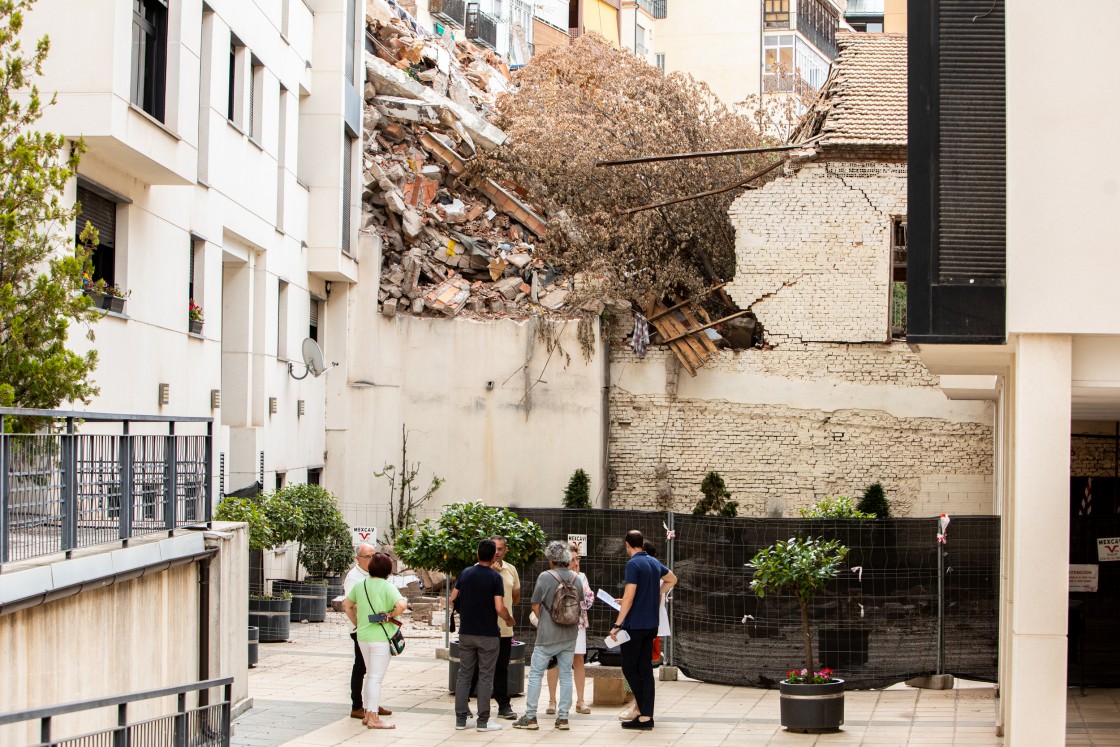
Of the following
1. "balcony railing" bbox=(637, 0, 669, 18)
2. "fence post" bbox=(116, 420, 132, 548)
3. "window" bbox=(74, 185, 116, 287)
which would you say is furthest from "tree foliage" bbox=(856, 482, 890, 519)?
"balcony railing" bbox=(637, 0, 669, 18)

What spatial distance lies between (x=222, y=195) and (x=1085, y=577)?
13012 millimetres

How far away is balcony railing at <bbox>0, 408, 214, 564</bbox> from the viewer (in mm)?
8008

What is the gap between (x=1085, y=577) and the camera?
15.3 meters

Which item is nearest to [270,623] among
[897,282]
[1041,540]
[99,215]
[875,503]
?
[99,215]

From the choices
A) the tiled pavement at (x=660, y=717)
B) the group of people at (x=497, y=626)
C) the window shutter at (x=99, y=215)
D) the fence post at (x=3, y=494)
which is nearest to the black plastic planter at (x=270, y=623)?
the tiled pavement at (x=660, y=717)

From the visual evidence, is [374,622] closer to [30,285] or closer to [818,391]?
[30,285]

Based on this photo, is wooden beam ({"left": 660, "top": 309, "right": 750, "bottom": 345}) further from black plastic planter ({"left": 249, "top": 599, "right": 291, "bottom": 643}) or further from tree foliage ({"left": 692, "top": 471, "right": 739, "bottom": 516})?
black plastic planter ({"left": 249, "top": 599, "right": 291, "bottom": 643})

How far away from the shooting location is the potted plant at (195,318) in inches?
744

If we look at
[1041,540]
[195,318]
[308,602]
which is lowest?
[308,602]

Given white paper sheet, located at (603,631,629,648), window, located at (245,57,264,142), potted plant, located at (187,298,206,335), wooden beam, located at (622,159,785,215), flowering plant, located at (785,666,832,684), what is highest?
window, located at (245,57,264,142)

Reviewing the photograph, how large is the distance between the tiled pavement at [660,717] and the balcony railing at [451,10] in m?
32.9

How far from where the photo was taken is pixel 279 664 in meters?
16.2

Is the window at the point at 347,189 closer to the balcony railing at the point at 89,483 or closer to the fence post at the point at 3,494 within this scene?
the balcony railing at the point at 89,483

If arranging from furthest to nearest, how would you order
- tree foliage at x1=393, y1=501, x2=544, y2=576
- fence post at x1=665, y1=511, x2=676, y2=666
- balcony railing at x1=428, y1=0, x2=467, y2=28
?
balcony railing at x1=428, y1=0, x2=467, y2=28 < fence post at x1=665, y1=511, x2=676, y2=666 < tree foliage at x1=393, y1=501, x2=544, y2=576
